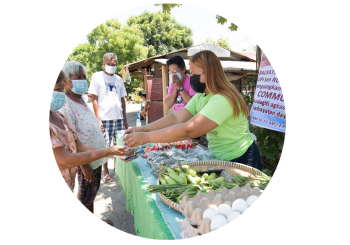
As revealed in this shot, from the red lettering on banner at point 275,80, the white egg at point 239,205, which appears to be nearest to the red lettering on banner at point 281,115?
the red lettering on banner at point 275,80

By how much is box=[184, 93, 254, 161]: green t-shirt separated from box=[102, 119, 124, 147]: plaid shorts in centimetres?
231

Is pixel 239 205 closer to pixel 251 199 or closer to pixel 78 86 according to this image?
pixel 251 199

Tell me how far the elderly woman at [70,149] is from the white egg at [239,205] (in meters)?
1.28

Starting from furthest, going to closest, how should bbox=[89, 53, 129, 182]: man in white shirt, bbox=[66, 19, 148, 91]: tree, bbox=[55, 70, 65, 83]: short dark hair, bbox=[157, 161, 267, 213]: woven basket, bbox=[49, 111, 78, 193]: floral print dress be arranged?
bbox=[66, 19, 148, 91]: tree < bbox=[89, 53, 129, 182]: man in white shirt < bbox=[157, 161, 267, 213]: woven basket < bbox=[55, 70, 65, 83]: short dark hair < bbox=[49, 111, 78, 193]: floral print dress

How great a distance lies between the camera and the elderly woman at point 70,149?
1.78 m

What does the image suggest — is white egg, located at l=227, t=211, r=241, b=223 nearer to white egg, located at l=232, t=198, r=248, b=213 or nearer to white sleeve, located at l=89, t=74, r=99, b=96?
white egg, located at l=232, t=198, r=248, b=213

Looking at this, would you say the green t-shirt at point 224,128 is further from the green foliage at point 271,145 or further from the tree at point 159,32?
the tree at point 159,32

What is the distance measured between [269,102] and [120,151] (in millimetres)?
2073

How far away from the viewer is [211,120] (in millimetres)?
1957

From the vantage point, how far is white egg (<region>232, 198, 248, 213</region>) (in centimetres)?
147

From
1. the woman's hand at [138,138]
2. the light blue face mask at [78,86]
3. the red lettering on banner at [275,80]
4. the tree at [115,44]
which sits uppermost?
the tree at [115,44]

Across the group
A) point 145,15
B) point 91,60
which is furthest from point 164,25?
point 91,60

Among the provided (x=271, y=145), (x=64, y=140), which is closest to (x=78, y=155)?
(x=64, y=140)

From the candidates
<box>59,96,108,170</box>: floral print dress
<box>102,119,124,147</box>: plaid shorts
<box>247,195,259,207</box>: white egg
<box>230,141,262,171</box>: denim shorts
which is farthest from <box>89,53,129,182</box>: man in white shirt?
<box>247,195,259,207</box>: white egg
